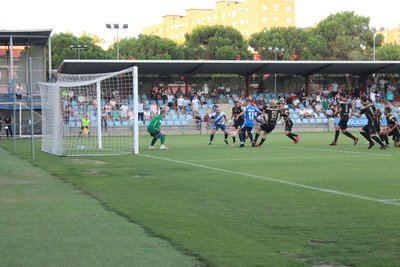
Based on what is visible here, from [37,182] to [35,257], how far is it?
7.40 m

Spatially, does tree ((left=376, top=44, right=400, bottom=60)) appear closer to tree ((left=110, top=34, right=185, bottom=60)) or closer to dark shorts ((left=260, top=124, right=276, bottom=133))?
tree ((left=110, top=34, right=185, bottom=60))

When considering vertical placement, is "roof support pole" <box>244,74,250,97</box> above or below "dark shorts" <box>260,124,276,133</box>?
above

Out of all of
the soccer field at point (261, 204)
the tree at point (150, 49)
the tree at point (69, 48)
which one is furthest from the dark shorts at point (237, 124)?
the tree at point (150, 49)

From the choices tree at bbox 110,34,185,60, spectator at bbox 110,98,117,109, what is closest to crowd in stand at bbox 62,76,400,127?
spectator at bbox 110,98,117,109

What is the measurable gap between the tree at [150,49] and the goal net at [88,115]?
55708mm

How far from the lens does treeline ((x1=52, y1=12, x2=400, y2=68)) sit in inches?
3733

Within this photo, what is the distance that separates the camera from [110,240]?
23.1 feet

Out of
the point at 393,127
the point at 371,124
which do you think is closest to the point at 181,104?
the point at 393,127

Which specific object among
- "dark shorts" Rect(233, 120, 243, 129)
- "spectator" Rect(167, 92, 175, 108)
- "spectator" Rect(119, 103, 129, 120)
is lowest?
"dark shorts" Rect(233, 120, 243, 129)

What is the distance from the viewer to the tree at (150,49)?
96.4 m

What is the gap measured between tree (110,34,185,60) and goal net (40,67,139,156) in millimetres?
55708

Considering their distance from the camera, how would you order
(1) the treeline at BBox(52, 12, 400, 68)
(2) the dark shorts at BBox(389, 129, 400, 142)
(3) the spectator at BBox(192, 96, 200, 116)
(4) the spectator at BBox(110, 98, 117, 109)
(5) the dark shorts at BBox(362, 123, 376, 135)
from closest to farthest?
(5) the dark shorts at BBox(362, 123, 376, 135)
(2) the dark shorts at BBox(389, 129, 400, 142)
(4) the spectator at BBox(110, 98, 117, 109)
(3) the spectator at BBox(192, 96, 200, 116)
(1) the treeline at BBox(52, 12, 400, 68)

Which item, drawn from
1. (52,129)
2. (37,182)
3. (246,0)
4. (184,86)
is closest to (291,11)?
(246,0)

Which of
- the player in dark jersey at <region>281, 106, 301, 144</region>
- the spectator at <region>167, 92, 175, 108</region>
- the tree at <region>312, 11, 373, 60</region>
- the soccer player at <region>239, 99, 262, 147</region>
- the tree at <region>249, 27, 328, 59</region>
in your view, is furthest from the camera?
the tree at <region>312, 11, 373, 60</region>
